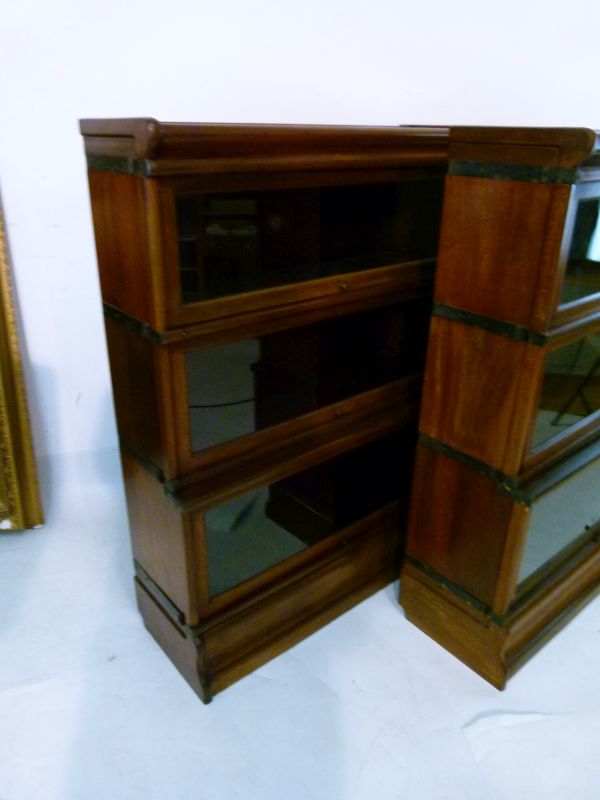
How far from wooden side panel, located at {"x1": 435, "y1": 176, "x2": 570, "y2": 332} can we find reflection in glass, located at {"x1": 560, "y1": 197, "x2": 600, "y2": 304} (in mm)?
54

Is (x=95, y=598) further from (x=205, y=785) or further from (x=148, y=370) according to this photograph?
(x=148, y=370)

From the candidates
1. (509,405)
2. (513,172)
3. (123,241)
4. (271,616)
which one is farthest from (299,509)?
(513,172)

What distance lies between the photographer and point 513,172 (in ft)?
3.07

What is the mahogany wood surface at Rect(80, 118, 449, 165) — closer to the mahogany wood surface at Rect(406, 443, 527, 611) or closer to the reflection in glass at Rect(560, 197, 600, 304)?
the reflection in glass at Rect(560, 197, 600, 304)

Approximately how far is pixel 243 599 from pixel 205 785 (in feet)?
0.97

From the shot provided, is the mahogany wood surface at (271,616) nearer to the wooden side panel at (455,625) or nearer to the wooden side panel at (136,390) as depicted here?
the wooden side panel at (455,625)

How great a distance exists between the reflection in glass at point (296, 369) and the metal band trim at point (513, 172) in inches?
12.0

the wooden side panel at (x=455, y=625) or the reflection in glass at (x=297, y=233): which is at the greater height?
the reflection in glass at (x=297, y=233)

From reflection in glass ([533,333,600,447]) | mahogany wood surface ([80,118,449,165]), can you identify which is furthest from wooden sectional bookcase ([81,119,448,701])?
reflection in glass ([533,333,600,447])

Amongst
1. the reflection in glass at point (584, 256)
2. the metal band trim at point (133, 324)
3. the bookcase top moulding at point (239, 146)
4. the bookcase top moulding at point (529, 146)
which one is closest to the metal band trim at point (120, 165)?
the bookcase top moulding at point (239, 146)

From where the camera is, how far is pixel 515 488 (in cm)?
107

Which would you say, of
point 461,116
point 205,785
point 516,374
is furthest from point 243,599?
point 461,116

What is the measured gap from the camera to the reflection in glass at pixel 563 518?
121 centimetres

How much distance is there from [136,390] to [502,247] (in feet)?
2.02
